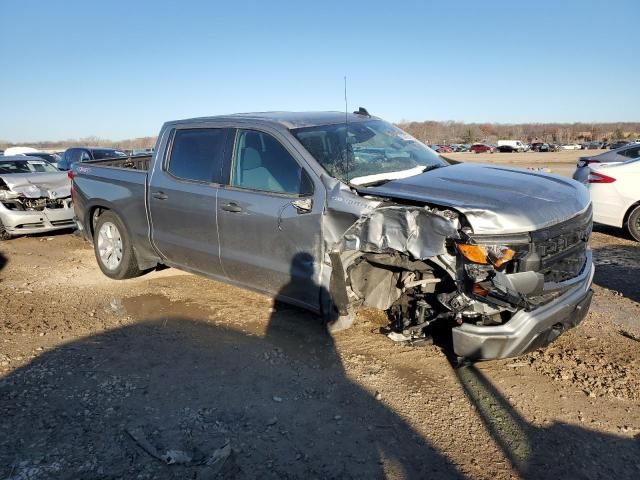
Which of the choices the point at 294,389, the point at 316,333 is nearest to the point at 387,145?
the point at 316,333

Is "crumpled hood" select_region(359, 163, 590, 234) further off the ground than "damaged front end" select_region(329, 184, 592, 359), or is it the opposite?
"crumpled hood" select_region(359, 163, 590, 234)

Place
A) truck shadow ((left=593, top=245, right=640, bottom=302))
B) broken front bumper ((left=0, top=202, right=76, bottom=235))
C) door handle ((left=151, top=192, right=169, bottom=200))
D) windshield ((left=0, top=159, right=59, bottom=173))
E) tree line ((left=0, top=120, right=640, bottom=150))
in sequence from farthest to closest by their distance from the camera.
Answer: tree line ((left=0, top=120, right=640, bottom=150)) < windshield ((left=0, top=159, right=59, bottom=173)) < broken front bumper ((left=0, top=202, right=76, bottom=235)) < truck shadow ((left=593, top=245, right=640, bottom=302)) < door handle ((left=151, top=192, right=169, bottom=200))

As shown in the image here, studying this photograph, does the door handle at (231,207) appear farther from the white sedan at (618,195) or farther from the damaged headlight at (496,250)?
the white sedan at (618,195)

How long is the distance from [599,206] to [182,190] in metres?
6.47

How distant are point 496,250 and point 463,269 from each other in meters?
0.25

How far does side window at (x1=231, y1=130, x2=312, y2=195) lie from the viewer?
4.07 meters

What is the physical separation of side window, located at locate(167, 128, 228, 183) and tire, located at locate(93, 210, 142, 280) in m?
1.21

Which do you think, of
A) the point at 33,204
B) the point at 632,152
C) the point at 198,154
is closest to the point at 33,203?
the point at 33,204

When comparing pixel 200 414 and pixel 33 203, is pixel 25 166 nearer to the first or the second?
pixel 33 203

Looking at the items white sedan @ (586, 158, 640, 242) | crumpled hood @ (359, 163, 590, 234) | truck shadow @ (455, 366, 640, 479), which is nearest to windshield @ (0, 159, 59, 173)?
crumpled hood @ (359, 163, 590, 234)

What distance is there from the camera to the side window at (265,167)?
4074 mm

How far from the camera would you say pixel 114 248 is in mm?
6008

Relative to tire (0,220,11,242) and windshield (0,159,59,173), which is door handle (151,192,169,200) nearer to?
tire (0,220,11,242)

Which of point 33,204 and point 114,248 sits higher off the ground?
point 33,204
